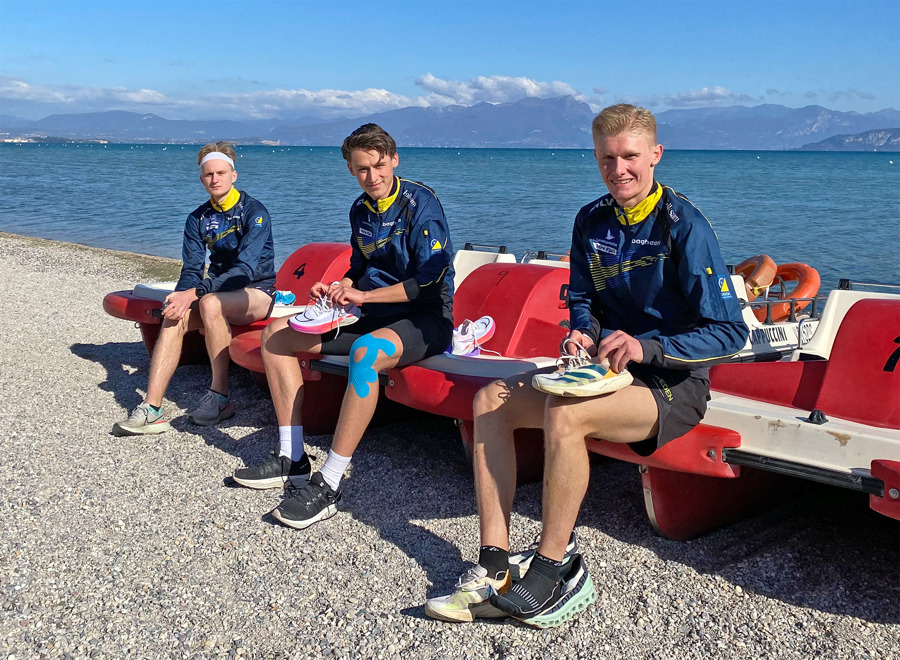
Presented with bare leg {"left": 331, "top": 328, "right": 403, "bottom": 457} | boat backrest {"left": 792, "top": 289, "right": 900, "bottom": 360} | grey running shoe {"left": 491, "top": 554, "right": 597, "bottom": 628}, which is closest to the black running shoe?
bare leg {"left": 331, "top": 328, "right": 403, "bottom": 457}

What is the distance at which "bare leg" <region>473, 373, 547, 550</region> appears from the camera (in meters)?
3.09

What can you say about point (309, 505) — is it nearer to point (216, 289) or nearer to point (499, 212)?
point (216, 289)

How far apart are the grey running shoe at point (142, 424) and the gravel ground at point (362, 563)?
10cm

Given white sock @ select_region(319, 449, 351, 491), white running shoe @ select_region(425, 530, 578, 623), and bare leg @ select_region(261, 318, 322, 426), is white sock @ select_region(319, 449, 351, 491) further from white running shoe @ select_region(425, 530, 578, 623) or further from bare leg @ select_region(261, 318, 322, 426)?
white running shoe @ select_region(425, 530, 578, 623)

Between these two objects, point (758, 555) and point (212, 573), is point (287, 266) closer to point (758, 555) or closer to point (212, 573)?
point (212, 573)

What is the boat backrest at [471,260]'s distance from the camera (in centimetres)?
596

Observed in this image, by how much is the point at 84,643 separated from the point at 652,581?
2027 mm

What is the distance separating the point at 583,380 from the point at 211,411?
9.89 ft

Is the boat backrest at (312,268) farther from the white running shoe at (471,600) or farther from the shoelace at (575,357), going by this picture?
the white running shoe at (471,600)

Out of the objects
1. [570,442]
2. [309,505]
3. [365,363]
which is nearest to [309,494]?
[309,505]

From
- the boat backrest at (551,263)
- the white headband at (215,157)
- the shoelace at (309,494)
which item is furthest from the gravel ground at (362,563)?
the white headband at (215,157)

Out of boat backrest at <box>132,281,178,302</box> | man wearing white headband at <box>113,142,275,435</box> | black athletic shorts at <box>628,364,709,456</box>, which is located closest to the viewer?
black athletic shorts at <box>628,364,709,456</box>

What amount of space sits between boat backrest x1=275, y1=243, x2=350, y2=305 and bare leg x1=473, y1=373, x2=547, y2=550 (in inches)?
124

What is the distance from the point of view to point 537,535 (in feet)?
12.2
